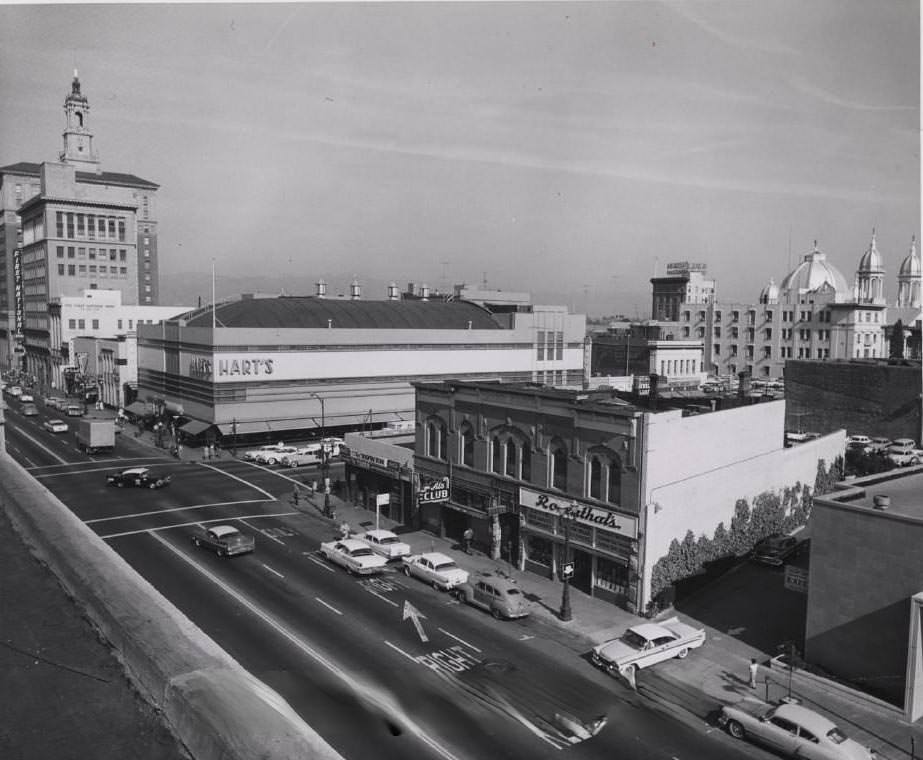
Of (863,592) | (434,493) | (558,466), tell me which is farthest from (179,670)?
(434,493)

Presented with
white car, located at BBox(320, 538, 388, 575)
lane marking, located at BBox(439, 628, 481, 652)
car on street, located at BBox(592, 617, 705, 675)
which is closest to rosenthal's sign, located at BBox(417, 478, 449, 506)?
white car, located at BBox(320, 538, 388, 575)

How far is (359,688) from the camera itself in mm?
20188

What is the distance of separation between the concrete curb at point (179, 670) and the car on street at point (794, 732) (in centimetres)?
1453

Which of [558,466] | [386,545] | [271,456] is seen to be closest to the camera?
[558,466]

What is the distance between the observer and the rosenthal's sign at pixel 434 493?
3534 centimetres

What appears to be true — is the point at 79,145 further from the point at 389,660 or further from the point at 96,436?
the point at 389,660

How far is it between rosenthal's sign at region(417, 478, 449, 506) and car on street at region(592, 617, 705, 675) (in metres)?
13.1

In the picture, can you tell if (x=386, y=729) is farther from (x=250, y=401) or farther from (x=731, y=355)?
(x=731, y=355)

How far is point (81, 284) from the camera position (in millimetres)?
121375

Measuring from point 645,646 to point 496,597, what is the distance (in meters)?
5.71

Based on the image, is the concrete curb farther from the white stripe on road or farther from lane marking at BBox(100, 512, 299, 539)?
the white stripe on road

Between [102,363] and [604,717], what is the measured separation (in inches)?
3373

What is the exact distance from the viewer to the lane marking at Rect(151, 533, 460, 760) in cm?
1783

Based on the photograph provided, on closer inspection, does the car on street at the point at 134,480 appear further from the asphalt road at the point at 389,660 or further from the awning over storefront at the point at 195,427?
the awning over storefront at the point at 195,427
